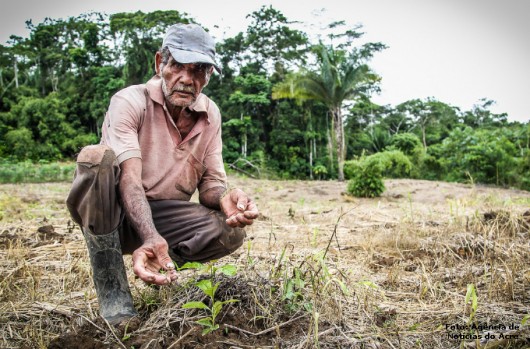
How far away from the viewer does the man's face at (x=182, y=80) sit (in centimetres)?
196

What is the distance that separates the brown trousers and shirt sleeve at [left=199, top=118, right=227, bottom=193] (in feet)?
0.46

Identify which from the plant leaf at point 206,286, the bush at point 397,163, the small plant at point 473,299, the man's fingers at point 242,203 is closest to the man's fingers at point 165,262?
the plant leaf at point 206,286

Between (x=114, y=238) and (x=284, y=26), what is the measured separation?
23858 millimetres

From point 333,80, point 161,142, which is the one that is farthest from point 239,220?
point 333,80

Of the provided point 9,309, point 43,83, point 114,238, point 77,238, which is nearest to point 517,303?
point 114,238

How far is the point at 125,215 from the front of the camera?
183 cm

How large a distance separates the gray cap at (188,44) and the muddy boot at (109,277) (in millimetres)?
852

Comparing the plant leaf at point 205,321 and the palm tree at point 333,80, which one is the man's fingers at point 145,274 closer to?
Result: the plant leaf at point 205,321

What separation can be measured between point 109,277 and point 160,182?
22.8 inches

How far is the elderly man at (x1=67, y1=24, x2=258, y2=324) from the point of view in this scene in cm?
163

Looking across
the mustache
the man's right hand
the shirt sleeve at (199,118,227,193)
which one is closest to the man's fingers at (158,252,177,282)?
the man's right hand

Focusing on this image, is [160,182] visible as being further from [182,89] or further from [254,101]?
[254,101]

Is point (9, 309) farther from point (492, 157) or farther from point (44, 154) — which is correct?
point (44, 154)

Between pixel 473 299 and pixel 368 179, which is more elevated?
pixel 473 299
